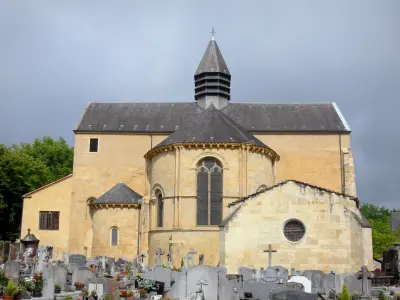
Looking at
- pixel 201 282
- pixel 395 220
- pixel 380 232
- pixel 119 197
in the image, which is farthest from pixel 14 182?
pixel 395 220

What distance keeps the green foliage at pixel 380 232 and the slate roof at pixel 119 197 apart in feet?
87.9

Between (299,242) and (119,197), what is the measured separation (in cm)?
1376

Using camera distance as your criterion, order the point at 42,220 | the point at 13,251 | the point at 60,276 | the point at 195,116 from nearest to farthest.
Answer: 1. the point at 60,276
2. the point at 13,251
3. the point at 42,220
4. the point at 195,116

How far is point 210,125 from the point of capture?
31.2m

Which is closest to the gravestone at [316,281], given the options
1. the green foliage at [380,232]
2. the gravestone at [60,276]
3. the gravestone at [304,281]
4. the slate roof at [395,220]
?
the gravestone at [304,281]

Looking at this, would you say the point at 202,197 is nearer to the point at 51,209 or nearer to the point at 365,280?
the point at 365,280

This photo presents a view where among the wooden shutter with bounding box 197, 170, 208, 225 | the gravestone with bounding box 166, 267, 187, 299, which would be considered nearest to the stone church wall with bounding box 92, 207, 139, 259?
the wooden shutter with bounding box 197, 170, 208, 225

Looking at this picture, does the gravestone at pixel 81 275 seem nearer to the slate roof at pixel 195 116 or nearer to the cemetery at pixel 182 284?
the cemetery at pixel 182 284

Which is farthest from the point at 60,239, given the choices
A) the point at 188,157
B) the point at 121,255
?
the point at 188,157

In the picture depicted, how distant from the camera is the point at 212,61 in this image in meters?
41.8

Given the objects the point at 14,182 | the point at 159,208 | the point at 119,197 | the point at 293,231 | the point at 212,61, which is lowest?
the point at 293,231

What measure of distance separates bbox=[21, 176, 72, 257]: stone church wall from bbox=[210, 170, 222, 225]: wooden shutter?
1330cm

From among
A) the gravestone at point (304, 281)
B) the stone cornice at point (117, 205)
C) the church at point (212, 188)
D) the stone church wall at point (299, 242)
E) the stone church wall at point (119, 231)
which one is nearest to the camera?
the gravestone at point (304, 281)

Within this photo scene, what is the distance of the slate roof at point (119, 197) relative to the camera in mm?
32688
